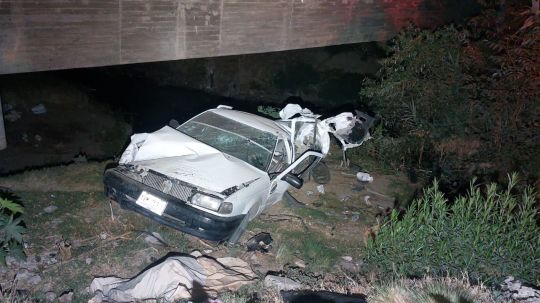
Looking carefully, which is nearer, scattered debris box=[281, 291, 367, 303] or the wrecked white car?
scattered debris box=[281, 291, 367, 303]

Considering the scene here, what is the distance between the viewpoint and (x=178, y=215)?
208 inches

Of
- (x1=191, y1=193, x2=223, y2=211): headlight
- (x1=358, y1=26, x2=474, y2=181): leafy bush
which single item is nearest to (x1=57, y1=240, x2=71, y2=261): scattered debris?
(x1=191, y1=193, x2=223, y2=211): headlight

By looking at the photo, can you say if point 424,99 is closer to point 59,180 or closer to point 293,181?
point 293,181

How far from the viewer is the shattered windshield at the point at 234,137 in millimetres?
6273

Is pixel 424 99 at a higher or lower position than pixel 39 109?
higher

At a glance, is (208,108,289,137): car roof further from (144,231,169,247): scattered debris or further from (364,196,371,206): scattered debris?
(144,231,169,247): scattered debris

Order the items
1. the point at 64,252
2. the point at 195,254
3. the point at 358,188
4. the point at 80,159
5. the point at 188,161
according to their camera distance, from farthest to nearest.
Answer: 1. the point at 358,188
2. the point at 80,159
3. the point at 188,161
4. the point at 195,254
5. the point at 64,252

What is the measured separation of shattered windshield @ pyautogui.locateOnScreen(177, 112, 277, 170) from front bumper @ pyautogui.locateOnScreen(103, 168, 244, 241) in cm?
104

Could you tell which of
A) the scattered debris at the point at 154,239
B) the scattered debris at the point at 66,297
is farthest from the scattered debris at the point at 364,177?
the scattered debris at the point at 66,297

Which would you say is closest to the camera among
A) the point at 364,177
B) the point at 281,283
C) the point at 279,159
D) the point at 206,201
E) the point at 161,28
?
the point at 281,283

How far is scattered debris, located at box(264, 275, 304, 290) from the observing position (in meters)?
5.01

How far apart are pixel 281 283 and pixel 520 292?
2.39 metres

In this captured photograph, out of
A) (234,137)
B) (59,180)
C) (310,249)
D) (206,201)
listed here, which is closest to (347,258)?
(310,249)

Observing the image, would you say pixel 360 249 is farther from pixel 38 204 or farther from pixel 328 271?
pixel 38 204
